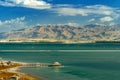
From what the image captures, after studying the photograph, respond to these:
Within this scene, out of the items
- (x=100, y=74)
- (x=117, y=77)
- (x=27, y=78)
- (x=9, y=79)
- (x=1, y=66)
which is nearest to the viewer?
(x=9, y=79)

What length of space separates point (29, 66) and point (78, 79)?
104ft

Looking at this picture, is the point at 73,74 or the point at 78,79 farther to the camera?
the point at 73,74

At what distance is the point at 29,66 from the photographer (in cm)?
10681

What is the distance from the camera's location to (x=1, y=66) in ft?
330

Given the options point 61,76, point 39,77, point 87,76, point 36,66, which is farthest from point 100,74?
point 36,66

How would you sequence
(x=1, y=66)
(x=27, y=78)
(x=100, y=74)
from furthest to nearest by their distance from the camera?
(x=1, y=66) < (x=100, y=74) < (x=27, y=78)

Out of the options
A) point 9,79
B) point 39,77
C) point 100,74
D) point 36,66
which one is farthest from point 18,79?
point 36,66

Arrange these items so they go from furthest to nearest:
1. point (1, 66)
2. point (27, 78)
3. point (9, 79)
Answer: point (1, 66) → point (27, 78) → point (9, 79)

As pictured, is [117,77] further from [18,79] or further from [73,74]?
[18,79]

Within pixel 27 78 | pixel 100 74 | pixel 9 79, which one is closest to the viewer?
pixel 9 79

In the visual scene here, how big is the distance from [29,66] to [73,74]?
77.3ft

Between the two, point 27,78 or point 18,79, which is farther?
point 27,78

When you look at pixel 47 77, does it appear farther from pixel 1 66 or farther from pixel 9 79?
pixel 1 66

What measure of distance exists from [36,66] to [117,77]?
32.1m
